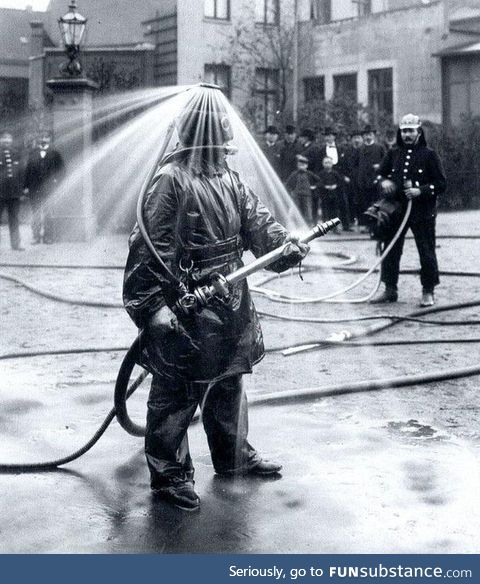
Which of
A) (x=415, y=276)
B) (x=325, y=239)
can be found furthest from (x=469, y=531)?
(x=325, y=239)

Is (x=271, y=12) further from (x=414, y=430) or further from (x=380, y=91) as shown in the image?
(x=414, y=430)

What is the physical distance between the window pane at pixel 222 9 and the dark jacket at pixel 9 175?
15.1m

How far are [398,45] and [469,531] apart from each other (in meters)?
30.5

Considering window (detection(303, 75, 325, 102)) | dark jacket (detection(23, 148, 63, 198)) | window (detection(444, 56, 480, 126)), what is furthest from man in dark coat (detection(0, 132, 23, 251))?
window (detection(303, 75, 325, 102))

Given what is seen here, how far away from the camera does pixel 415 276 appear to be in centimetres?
1336

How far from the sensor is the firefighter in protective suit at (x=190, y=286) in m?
4.52

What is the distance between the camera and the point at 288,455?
5359 millimetres

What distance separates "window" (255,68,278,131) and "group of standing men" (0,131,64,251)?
46.0 feet

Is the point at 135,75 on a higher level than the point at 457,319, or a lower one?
higher

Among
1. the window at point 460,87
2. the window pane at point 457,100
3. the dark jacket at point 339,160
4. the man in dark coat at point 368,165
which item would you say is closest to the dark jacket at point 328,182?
the dark jacket at point 339,160

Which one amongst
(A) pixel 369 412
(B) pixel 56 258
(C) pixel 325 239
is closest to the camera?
(A) pixel 369 412

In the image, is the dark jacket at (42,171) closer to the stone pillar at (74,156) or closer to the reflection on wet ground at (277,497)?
the stone pillar at (74,156)

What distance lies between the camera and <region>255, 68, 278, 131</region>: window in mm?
32844
